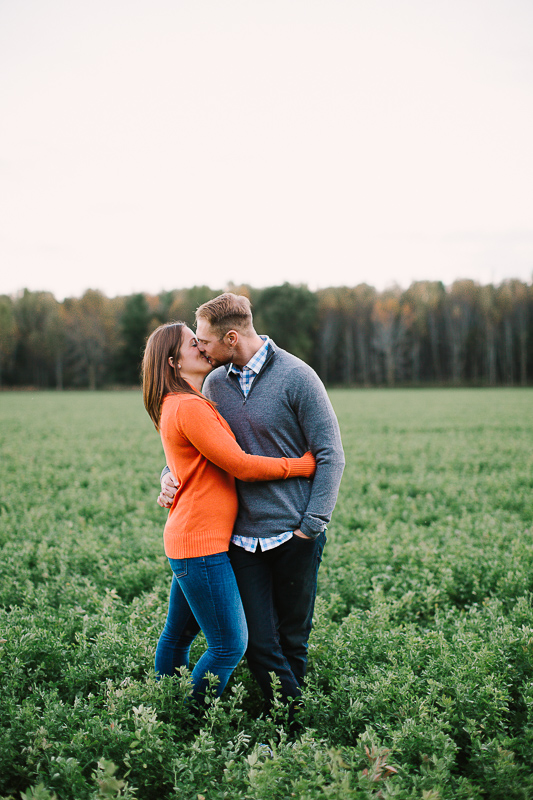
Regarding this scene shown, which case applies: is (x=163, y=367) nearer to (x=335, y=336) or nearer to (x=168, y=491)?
(x=168, y=491)

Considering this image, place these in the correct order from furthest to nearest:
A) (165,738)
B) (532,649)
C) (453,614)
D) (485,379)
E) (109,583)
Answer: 1. (485,379)
2. (109,583)
3. (453,614)
4. (532,649)
5. (165,738)

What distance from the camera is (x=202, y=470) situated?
129 inches

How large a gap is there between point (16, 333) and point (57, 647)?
8742 cm

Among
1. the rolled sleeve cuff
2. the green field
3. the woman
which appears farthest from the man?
the green field

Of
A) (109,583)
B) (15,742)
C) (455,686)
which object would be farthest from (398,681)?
(109,583)

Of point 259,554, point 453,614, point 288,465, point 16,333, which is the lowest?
point 453,614

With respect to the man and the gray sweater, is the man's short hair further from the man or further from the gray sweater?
the gray sweater

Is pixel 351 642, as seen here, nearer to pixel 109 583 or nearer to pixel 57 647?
pixel 57 647

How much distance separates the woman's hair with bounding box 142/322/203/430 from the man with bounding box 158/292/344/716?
160 mm

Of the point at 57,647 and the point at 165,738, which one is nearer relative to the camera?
the point at 165,738

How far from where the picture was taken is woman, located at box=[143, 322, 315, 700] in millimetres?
3160

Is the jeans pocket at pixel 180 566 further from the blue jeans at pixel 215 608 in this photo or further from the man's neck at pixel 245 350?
the man's neck at pixel 245 350

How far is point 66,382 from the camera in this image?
82.3 m

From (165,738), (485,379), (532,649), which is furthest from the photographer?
(485,379)
